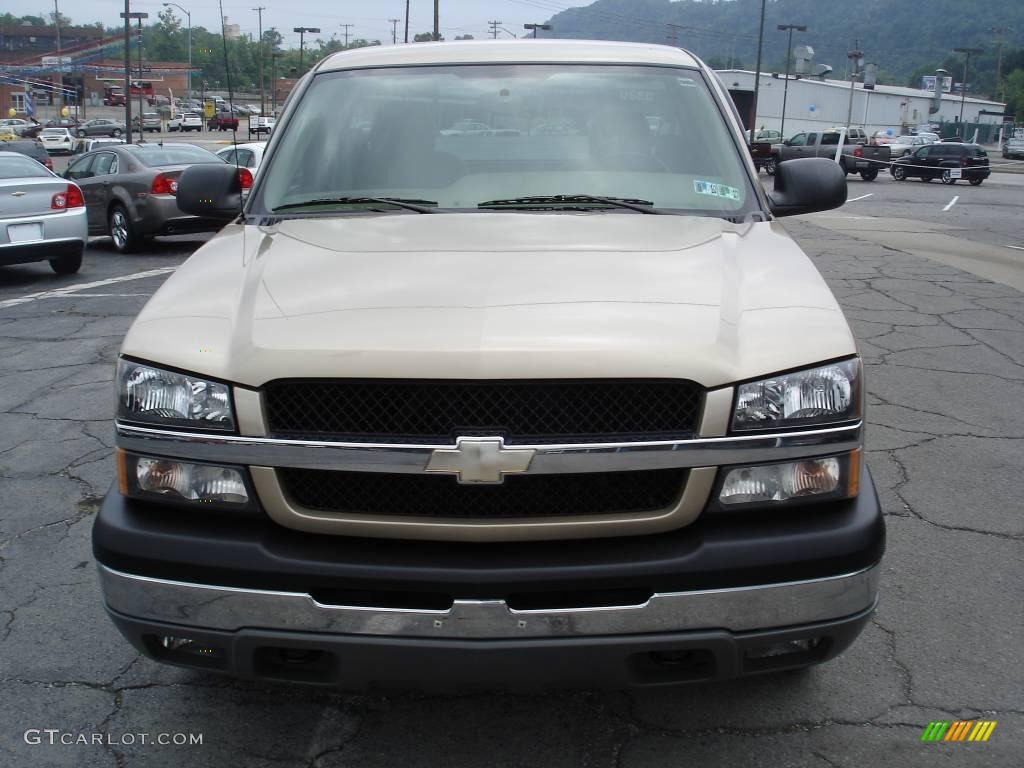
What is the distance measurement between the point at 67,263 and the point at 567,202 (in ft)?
33.1

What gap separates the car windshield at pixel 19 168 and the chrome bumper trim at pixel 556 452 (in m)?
10.4

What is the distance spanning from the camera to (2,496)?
15.2 ft

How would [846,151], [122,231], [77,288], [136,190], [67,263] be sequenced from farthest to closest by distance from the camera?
[846,151]
[122,231]
[136,190]
[67,263]
[77,288]

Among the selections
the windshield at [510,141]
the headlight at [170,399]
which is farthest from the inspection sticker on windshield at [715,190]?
the headlight at [170,399]

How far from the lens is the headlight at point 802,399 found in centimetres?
230

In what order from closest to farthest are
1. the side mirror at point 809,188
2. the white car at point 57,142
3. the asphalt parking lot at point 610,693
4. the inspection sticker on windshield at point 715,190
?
the asphalt parking lot at point 610,693, the inspection sticker on windshield at point 715,190, the side mirror at point 809,188, the white car at point 57,142

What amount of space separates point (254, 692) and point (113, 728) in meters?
0.39

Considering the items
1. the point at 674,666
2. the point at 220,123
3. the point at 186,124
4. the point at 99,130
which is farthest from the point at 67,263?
the point at 186,124

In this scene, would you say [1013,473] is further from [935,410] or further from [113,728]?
[113,728]

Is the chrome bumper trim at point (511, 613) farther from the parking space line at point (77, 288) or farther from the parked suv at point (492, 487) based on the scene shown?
the parking space line at point (77, 288)

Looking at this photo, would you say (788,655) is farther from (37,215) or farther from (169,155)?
(169,155)

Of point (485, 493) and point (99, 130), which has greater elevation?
point (99, 130)

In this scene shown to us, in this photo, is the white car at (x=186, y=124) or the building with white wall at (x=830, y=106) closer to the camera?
the white car at (x=186, y=124)

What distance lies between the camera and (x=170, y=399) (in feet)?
7.85
